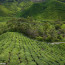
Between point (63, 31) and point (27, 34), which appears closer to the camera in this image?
point (27, 34)

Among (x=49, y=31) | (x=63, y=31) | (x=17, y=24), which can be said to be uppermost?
(x=17, y=24)

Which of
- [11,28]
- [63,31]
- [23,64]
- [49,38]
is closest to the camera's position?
[23,64]

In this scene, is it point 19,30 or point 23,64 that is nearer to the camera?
point 23,64

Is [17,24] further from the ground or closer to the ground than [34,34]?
further from the ground

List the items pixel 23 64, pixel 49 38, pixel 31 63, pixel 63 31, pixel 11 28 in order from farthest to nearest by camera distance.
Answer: pixel 63 31 → pixel 11 28 → pixel 49 38 → pixel 31 63 → pixel 23 64

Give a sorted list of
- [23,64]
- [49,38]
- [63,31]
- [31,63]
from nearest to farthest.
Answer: [23,64]
[31,63]
[49,38]
[63,31]

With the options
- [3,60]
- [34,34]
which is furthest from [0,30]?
[3,60]

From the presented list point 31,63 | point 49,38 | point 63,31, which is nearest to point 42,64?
point 31,63

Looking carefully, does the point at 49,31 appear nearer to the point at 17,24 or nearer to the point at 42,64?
the point at 17,24

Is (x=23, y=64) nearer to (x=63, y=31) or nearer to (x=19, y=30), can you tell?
(x=19, y=30)
